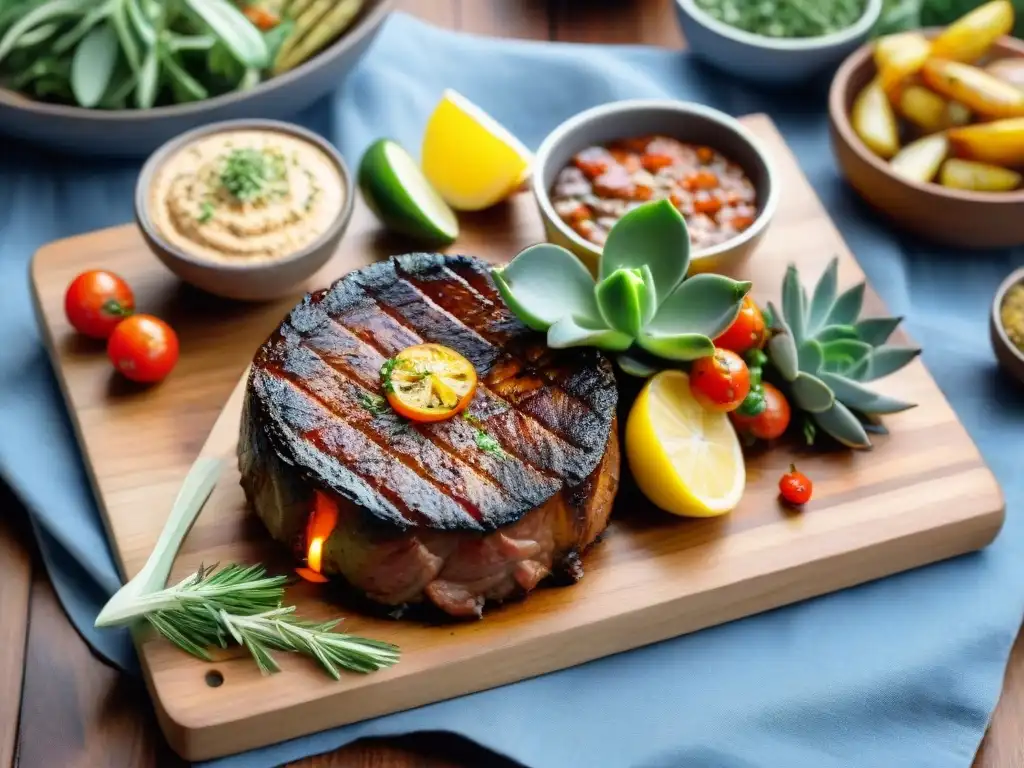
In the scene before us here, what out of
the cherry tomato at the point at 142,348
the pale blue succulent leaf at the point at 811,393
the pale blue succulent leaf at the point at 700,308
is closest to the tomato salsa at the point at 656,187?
the pale blue succulent leaf at the point at 700,308

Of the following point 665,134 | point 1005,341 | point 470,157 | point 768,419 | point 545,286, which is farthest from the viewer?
point 665,134

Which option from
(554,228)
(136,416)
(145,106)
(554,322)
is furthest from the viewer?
(145,106)

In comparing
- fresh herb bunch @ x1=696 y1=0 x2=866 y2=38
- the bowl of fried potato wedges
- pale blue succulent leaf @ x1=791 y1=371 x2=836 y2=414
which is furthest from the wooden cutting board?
fresh herb bunch @ x1=696 y1=0 x2=866 y2=38

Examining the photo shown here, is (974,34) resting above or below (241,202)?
above

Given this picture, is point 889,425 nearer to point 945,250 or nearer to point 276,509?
point 945,250

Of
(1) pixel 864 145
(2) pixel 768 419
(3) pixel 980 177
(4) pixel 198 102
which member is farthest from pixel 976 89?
(4) pixel 198 102

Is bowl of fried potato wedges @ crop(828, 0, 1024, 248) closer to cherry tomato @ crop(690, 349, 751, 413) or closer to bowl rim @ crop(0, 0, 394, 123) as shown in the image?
cherry tomato @ crop(690, 349, 751, 413)

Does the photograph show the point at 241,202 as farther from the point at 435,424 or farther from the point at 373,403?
the point at 435,424

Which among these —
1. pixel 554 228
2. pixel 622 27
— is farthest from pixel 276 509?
pixel 622 27
